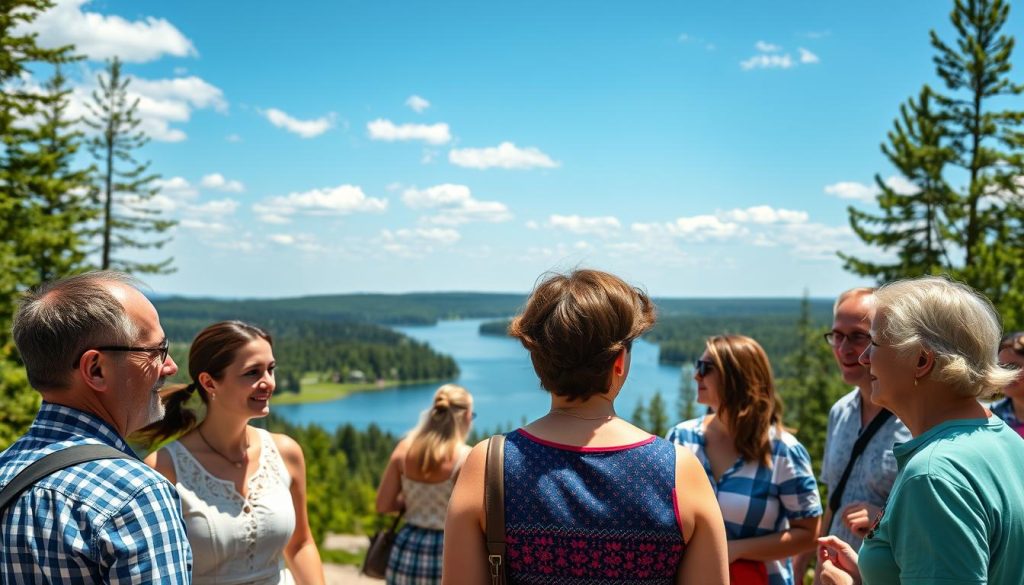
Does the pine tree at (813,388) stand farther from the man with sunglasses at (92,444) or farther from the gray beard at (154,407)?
the man with sunglasses at (92,444)

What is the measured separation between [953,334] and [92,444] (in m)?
2.12

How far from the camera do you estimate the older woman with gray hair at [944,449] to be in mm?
1750

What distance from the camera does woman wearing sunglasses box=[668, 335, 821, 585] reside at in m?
3.30

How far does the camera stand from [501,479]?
1840 mm

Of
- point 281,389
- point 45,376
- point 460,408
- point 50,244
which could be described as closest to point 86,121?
point 50,244

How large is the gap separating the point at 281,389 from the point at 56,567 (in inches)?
5415

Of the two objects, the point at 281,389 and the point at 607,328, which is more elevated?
the point at 607,328

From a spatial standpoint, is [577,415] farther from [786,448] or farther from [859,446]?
[859,446]

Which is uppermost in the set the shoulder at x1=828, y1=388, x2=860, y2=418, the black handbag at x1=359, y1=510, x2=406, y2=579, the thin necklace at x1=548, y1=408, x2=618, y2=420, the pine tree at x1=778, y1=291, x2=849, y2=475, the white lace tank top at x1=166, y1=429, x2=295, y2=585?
the thin necklace at x1=548, y1=408, x2=618, y2=420

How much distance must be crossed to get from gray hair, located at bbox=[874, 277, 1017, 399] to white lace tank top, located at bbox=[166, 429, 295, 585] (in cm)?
244

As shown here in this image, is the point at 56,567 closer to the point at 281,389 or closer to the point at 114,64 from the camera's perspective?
the point at 114,64

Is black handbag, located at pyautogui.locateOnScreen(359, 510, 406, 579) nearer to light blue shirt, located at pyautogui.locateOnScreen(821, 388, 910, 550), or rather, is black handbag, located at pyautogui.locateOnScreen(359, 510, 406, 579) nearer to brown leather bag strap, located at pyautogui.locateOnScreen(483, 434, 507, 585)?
light blue shirt, located at pyautogui.locateOnScreen(821, 388, 910, 550)

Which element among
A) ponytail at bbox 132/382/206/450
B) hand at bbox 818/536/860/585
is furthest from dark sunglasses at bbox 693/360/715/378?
ponytail at bbox 132/382/206/450

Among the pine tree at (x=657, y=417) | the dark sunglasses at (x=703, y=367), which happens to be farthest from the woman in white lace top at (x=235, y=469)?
the pine tree at (x=657, y=417)
